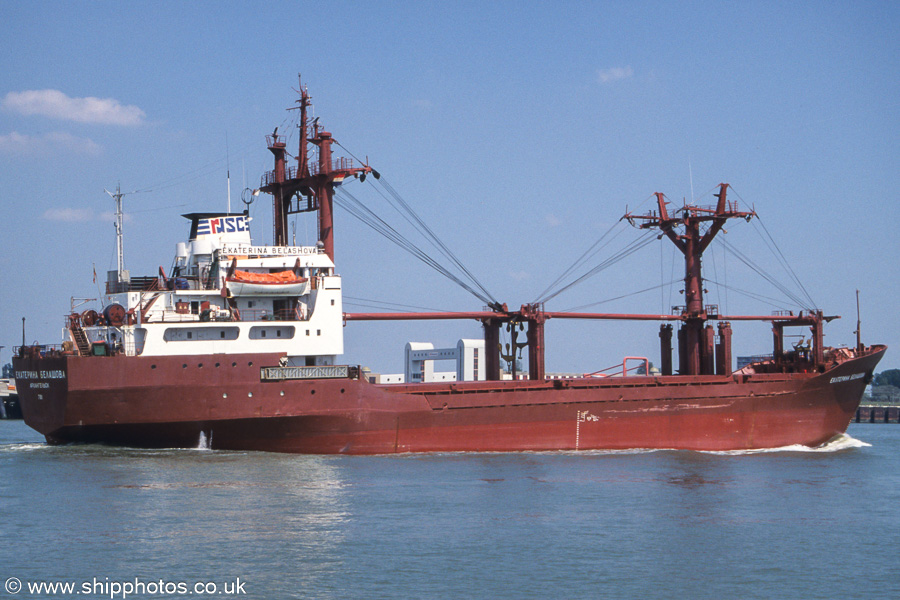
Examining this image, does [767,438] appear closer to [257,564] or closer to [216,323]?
[216,323]

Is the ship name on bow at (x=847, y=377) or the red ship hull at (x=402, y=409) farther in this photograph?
the ship name on bow at (x=847, y=377)

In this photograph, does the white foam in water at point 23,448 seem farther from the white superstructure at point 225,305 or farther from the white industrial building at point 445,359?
the white industrial building at point 445,359

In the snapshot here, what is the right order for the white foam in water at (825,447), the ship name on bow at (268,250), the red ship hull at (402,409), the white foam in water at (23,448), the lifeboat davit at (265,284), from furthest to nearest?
the white foam in water at (825,447) < the ship name on bow at (268,250) < the white foam in water at (23,448) < the lifeboat davit at (265,284) < the red ship hull at (402,409)

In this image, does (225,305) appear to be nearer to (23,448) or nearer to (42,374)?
(42,374)

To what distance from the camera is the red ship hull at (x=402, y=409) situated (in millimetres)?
23375

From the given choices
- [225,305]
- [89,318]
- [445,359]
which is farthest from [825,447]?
[445,359]

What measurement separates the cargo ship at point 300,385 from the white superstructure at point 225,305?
38 mm

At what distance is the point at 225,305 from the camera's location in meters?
25.6

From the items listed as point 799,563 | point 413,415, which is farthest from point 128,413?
point 799,563

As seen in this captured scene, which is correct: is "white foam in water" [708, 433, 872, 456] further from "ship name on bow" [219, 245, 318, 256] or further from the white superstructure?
"ship name on bow" [219, 245, 318, 256]

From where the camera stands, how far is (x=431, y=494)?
19.6m

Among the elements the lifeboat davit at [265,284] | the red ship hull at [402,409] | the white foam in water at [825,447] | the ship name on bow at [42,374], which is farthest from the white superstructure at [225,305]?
the white foam in water at [825,447]

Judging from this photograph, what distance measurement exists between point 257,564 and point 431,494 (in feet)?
18.8

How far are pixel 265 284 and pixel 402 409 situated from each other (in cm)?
500
